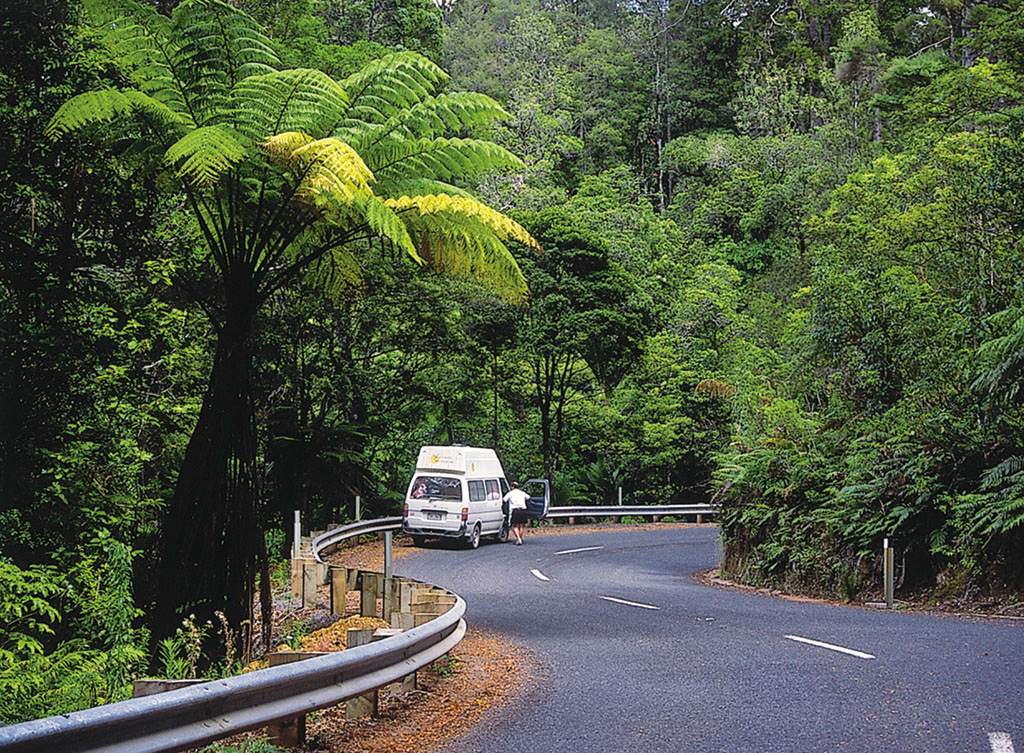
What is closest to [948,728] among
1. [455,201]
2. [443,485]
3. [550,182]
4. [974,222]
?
[455,201]

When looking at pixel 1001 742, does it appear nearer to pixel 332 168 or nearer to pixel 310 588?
pixel 332 168

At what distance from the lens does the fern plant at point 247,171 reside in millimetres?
8469

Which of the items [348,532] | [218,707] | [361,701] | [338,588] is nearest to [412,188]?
[338,588]

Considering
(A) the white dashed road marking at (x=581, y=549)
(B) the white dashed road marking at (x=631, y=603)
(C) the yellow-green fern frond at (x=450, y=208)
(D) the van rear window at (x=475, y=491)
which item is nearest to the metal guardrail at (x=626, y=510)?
(A) the white dashed road marking at (x=581, y=549)

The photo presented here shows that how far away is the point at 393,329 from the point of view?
2727cm

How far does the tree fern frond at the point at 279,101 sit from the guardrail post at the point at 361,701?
16.1ft

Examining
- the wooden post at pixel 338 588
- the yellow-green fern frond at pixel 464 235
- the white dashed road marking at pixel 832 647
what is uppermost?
the yellow-green fern frond at pixel 464 235

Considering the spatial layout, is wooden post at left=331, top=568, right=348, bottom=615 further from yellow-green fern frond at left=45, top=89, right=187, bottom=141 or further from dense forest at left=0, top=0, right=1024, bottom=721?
yellow-green fern frond at left=45, top=89, right=187, bottom=141

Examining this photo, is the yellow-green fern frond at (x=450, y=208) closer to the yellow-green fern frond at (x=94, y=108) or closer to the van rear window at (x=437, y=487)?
the yellow-green fern frond at (x=94, y=108)

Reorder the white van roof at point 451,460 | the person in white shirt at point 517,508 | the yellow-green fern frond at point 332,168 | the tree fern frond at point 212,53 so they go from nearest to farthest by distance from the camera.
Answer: the yellow-green fern frond at point 332,168 → the tree fern frond at point 212,53 → the white van roof at point 451,460 → the person in white shirt at point 517,508

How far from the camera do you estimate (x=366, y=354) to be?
89.9ft

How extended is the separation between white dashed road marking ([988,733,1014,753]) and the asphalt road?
1 cm

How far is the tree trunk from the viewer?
848cm

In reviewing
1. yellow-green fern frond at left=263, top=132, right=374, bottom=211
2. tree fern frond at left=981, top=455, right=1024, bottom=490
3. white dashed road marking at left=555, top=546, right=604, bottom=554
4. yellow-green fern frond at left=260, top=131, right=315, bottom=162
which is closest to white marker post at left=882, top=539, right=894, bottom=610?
tree fern frond at left=981, top=455, right=1024, bottom=490
